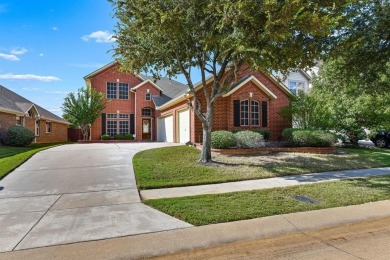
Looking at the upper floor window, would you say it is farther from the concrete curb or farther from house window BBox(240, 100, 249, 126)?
the concrete curb

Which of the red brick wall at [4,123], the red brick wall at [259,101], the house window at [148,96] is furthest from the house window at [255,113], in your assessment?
the red brick wall at [4,123]

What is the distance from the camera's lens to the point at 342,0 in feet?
29.8

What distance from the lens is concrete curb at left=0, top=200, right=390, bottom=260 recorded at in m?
4.15

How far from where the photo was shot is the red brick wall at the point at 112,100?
28109mm

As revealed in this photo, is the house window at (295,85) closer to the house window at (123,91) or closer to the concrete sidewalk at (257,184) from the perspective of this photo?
the house window at (123,91)

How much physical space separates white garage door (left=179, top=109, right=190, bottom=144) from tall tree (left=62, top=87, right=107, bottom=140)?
9.96m

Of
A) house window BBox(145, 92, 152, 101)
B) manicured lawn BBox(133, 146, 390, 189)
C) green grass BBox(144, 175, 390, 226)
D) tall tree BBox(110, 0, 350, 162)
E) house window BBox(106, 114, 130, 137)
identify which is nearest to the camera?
green grass BBox(144, 175, 390, 226)

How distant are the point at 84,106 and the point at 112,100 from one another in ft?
12.3

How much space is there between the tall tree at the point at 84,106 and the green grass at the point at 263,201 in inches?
839

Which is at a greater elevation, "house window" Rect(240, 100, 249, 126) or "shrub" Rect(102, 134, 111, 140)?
"house window" Rect(240, 100, 249, 126)

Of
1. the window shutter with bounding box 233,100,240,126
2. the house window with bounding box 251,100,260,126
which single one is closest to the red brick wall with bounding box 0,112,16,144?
the window shutter with bounding box 233,100,240,126

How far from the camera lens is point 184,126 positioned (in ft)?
64.6

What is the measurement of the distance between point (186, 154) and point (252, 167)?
3875mm

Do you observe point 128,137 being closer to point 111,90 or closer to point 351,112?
point 111,90
